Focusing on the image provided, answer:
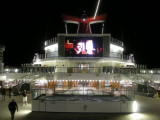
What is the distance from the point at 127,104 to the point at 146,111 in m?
1.95

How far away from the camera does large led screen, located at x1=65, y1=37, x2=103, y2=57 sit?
99.1 feet

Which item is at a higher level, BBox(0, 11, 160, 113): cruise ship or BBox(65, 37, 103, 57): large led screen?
BBox(65, 37, 103, 57): large led screen

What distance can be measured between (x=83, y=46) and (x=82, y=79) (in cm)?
613

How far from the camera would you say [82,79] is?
26438 mm

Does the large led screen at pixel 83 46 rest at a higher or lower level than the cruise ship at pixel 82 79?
higher

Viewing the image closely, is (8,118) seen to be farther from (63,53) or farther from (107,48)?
(107,48)

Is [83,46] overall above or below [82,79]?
above

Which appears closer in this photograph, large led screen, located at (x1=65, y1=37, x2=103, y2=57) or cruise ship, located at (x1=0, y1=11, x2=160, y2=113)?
cruise ship, located at (x1=0, y1=11, x2=160, y2=113)

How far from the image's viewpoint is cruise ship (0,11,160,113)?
16.0 m

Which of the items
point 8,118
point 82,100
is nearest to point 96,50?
point 82,100

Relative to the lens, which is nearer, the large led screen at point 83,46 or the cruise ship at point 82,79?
the cruise ship at point 82,79

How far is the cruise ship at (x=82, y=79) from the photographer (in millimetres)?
16000

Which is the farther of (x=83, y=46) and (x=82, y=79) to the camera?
(x=83, y=46)

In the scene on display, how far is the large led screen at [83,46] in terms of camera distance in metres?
30.2
